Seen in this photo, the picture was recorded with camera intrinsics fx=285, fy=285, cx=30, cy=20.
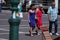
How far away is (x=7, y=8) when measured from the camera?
3522cm

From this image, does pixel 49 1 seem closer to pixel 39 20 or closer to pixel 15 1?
pixel 39 20

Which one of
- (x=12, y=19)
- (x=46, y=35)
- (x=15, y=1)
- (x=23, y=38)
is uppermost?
(x=15, y=1)

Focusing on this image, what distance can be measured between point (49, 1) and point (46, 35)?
78.7 ft

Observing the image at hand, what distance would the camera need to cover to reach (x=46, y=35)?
25.7ft

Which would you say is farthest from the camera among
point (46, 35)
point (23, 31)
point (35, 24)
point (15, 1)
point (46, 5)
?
point (46, 5)

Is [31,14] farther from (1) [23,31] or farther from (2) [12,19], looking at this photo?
(2) [12,19]

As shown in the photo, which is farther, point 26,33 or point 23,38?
point 26,33

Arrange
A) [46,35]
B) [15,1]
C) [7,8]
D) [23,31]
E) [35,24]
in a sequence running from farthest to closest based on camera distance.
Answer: [7,8]
[23,31]
[35,24]
[46,35]
[15,1]

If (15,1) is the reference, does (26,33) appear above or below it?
below

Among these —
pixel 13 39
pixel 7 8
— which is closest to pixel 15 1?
pixel 13 39

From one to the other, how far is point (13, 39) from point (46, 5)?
80.4 feet

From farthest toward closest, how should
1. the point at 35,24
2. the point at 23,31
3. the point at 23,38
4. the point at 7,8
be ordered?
1. the point at 7,8
2. the point at 23,31
3. the point at 35,24
4. the point at 23,38

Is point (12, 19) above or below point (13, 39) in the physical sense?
above

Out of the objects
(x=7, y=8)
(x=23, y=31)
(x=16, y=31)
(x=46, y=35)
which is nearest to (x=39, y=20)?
(x=23, y=31)
